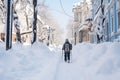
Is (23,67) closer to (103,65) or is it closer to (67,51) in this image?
(67,51)

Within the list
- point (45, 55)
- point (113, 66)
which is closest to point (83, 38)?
point (45, 55)

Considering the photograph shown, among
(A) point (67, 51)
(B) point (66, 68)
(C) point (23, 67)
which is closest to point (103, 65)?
(B) point (66, 68)

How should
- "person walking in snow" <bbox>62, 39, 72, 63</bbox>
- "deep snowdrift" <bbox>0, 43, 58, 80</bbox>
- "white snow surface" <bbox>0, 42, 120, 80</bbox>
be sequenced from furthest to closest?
1. "person walking in snow" <bbox>62, 39, 72, 63</bbox>
2. "deep snowdrift" <bbox>0, 43, 58, 80</bbox>
3. "white snow surface" <bbox>0, 42, 120, 80</bbox>

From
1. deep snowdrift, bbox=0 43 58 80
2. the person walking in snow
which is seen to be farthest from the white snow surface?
the person walking in snow

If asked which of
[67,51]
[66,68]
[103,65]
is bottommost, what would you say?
[66,68]

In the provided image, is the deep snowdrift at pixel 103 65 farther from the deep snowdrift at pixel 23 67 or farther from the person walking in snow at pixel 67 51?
the person walking in snow at pixel 67 51

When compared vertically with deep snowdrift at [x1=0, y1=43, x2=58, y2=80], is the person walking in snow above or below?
above

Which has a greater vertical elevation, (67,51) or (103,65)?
(67,51)

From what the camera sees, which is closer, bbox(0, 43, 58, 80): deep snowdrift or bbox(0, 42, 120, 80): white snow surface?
bbox(0, 42, 120, 80): white snow surface

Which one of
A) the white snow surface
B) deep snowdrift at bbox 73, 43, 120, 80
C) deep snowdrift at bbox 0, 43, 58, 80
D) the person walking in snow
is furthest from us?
the person walking in snow

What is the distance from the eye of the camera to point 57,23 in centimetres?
10931

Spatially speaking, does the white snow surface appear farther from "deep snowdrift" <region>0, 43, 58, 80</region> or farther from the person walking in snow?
the person walking in snow

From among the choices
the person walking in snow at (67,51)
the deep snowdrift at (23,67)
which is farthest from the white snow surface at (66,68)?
the person walking in snow at (67,51)

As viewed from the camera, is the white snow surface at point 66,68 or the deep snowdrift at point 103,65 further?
the white snow surface at point 66,68
